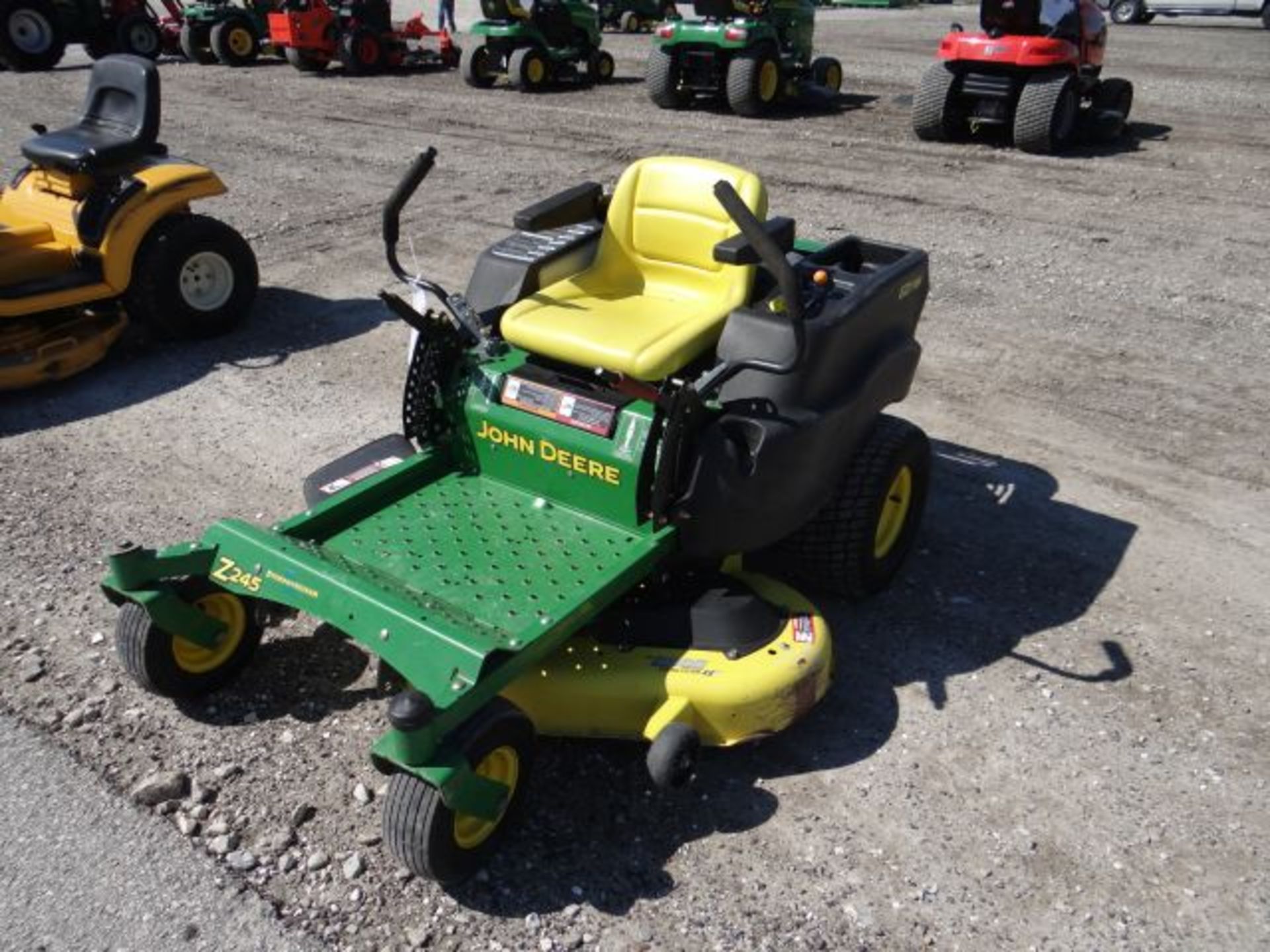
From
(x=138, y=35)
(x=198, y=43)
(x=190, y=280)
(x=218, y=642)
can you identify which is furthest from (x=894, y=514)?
(x=138, y=35)

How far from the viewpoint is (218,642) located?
317 cm

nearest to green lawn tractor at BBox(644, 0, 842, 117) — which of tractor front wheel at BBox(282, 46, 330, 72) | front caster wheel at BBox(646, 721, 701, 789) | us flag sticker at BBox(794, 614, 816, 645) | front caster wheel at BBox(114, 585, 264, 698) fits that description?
tractor front wheel at BBox(282, 46, 330, 72)

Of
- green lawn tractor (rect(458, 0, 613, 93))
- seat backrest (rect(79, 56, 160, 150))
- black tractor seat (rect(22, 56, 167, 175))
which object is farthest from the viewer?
green lawn tractor (rect(458, 0, 613, 93))

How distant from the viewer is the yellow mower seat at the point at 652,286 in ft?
10.8

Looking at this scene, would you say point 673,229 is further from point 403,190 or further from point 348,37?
point 348,37

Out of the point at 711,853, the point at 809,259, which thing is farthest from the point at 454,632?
the point at 809,259

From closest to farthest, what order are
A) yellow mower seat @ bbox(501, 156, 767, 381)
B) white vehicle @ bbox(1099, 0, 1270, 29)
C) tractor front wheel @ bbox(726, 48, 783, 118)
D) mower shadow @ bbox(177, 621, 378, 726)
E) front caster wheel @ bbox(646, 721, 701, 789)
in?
front caster wheel @ bbox(646, 721, 701, 789), mower shadow @ bbox(177, 621, 378, 726), yellow mower seat @ bbox(501, 156, 767, 381), tractor front wheel @ bbox(726, 48, 783, 118), white vehicle @ bbox(1099, 0, 1270, 29)

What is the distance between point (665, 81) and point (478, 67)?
2999 mm

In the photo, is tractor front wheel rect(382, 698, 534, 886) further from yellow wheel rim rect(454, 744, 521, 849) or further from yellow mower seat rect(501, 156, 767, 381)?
yellow mower seat rect(501, 156, 767, 381)

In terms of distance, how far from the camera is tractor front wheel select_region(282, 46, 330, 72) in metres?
15.2

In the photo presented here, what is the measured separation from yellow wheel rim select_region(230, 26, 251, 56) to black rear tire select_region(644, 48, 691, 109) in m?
7.36

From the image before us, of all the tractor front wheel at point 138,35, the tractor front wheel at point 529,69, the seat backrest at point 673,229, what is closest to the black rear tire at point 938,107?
the tractor front wheel at point 529,69

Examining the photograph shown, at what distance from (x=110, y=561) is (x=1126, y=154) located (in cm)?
956

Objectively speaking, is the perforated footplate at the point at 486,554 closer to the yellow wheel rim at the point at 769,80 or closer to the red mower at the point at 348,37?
the yellow wheel rim at the point at 769,80
